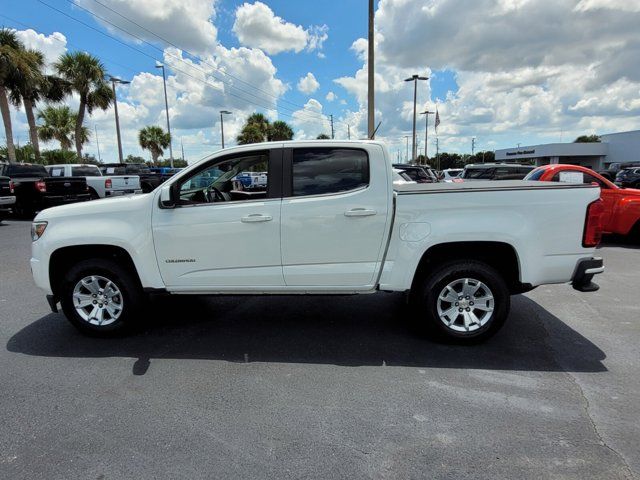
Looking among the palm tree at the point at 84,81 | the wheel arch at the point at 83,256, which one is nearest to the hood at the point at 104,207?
the wheel arch at the point at 83,256

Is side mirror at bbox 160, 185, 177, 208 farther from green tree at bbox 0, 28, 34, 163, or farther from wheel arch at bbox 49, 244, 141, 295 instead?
green tree at bbox 0, 28, 34, 163

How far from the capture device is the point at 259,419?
10.2 feet

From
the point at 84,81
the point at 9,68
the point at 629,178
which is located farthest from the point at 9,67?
the point at 629,178

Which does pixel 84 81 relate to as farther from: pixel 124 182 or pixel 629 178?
pixel 629 178

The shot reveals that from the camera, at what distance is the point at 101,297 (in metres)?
4.54

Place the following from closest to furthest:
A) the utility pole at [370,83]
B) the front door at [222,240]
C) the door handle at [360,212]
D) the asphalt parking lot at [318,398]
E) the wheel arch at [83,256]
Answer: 1. the asphalt parking lot at [318,398]
2. the door handle at [360,212]
3. the front door at [222,240]
4. the wheel arch at [83,256]
5. the utility pole at [370,83]

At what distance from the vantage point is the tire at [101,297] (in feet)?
14.6

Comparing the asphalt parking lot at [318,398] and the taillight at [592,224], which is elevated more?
the taillight at [592,224]

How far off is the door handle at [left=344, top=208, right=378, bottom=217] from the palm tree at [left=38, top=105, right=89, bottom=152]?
46.1m

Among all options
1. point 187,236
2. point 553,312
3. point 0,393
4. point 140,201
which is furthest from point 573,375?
point 0,393

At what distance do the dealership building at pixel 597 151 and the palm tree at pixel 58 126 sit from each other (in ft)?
209

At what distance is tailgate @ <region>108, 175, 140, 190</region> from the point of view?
53.2 feet

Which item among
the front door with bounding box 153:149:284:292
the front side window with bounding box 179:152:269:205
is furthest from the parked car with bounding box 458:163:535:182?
the front door with bounding box 153:149:284:292

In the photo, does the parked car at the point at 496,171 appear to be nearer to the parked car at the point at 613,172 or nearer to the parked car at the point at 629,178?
the parked car at the point at 613,172
